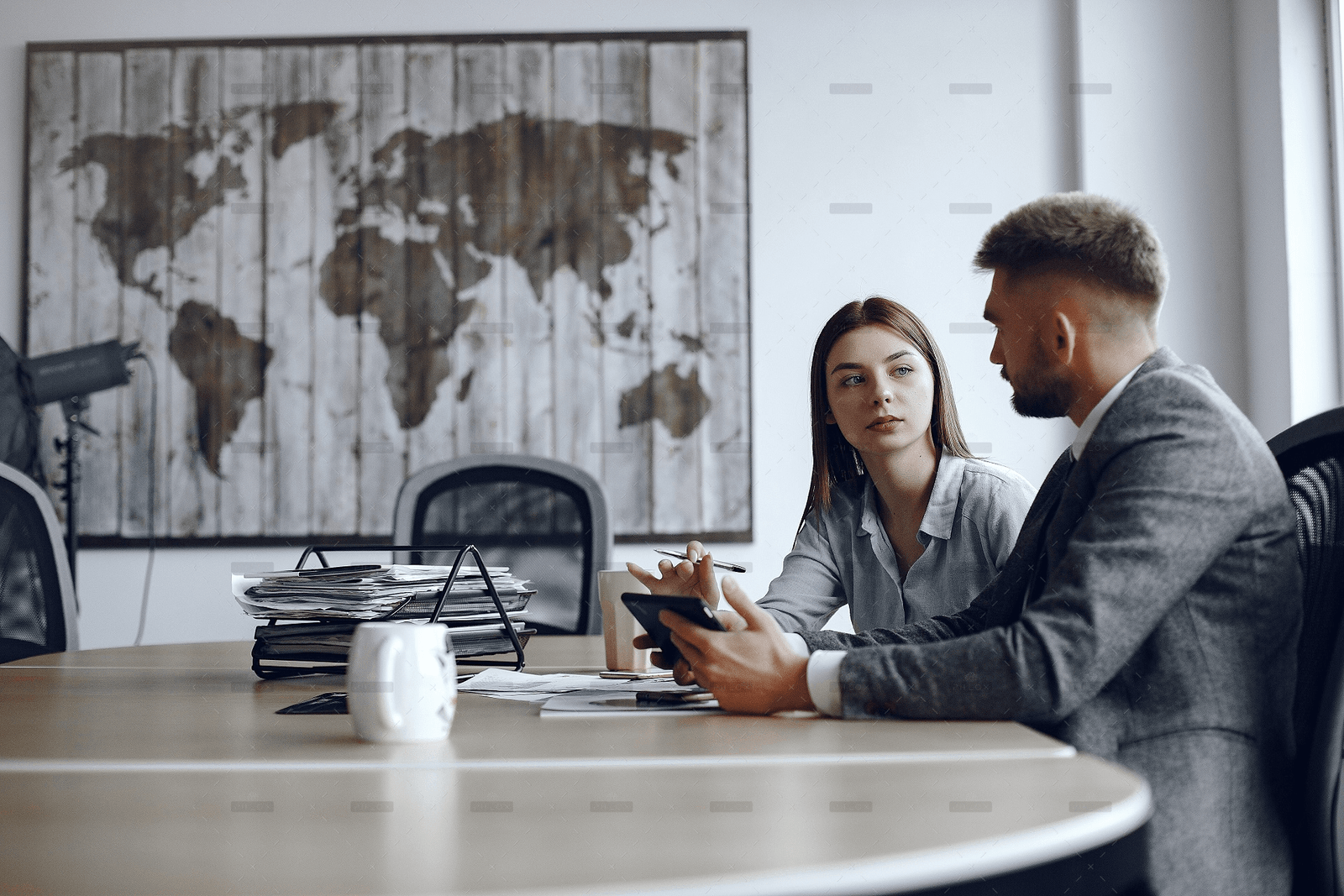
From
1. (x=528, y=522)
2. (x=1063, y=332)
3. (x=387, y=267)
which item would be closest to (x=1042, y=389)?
(x=1063, y=332)

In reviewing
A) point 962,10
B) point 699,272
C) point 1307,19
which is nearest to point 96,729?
point 699,272

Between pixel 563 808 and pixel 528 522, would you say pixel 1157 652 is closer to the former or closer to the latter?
pixel 563 808

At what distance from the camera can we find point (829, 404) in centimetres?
171

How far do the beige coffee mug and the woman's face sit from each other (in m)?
0.50

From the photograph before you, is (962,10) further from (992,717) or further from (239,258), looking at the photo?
(992,717)

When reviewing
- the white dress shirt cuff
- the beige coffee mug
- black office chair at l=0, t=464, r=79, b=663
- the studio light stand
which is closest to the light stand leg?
the studio light stand

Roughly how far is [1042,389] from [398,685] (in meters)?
0.75

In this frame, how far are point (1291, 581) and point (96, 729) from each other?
3.45ft

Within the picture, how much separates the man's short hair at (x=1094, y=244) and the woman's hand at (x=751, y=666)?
51cm

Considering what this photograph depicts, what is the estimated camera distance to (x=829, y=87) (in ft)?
9.96

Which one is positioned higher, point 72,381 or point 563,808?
point 72,381

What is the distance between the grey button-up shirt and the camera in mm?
1575

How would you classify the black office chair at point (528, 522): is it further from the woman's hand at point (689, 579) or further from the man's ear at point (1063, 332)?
the man's ear at point (1063, 332)

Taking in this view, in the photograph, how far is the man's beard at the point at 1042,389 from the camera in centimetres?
112
